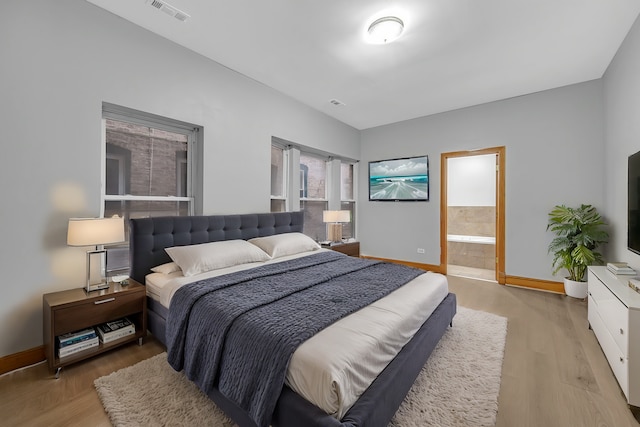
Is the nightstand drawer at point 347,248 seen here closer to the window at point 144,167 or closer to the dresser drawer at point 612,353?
the window at point 144,167

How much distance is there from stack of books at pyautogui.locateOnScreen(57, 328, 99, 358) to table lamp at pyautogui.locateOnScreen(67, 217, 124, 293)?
0.33 meters

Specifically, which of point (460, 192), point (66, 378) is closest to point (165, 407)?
point (66, 378)

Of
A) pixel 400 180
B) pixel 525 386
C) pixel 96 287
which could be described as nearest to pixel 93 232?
pixel 96 287

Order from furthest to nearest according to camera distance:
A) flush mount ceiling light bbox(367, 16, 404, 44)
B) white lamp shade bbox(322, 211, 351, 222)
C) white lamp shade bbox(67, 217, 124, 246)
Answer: white lamp shade bbox(322, 211, 351, 222) → flush mount ceiling light bbox(367, 16, 404, 44) → white lamp shade bbox(67, 217, 124, 246)

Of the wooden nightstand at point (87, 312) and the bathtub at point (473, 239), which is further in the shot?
the bathtub at point (473, 239)

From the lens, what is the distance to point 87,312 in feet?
6.77

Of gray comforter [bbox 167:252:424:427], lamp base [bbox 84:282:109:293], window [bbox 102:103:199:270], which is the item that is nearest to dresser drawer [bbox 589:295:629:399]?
gray comforter [bbox 167:252:424:427]

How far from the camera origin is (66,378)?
194 cm

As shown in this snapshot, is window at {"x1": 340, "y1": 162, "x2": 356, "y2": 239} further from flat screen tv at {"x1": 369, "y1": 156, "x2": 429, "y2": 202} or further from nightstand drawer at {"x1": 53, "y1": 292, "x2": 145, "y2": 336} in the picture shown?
nightstand drawer at {"x1": 53, "y1": 292, "x2": 145, "y2": 336}

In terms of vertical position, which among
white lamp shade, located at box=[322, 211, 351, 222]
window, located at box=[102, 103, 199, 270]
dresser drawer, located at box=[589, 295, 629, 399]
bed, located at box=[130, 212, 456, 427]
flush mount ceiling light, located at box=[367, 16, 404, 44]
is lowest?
dresser drawer, located at box=[589, 295, 629, 399]

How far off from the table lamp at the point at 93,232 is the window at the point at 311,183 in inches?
85.5

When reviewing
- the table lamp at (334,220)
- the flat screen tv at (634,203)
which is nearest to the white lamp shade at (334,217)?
the table lamp at (334,220)

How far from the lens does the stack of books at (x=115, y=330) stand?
2211 millimetres

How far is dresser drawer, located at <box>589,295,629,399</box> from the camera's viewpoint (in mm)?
Answer: 1721
